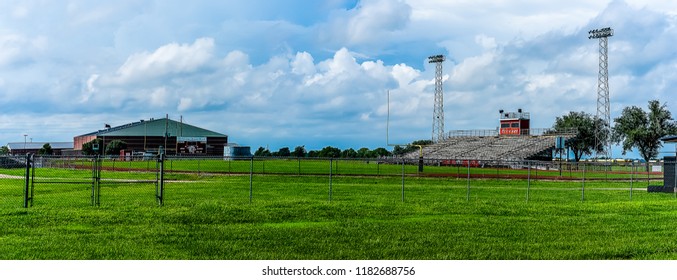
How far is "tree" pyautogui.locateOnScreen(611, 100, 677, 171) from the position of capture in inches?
3317

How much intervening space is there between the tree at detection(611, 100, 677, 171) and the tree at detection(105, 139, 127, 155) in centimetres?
7953

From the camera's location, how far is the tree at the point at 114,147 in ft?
366

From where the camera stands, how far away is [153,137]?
122938 mm

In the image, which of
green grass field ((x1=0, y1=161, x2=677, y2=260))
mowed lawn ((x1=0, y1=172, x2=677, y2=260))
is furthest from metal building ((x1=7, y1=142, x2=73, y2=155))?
green grass field ((x1=0, y1=161, x2=677, y2=260))

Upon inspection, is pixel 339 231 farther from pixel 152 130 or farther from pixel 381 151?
pixel 152 130

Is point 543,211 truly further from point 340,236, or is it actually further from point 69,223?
point 69,223

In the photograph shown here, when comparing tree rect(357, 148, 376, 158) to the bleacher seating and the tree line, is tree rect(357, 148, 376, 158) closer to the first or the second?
the bleacher seating

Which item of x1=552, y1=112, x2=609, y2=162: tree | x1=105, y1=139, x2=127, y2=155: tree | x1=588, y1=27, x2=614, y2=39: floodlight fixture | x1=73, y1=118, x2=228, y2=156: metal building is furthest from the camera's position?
x1=73, y1=118, x2=228, y2=156: metal building

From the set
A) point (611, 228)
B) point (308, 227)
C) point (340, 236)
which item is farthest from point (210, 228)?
point (611, 228)

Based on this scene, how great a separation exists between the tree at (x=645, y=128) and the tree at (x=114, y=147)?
7953cm

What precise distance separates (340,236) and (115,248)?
3.78 meters

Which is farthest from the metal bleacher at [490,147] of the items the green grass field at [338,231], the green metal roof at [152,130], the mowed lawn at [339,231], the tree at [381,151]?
the green metal roof at [152,130]

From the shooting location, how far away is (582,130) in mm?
101188

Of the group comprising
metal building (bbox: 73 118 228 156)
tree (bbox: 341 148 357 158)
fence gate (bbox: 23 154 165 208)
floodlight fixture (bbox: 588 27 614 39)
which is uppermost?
floodlight fixture (bbox: 588 27 614 39)
